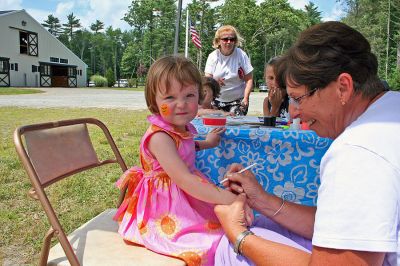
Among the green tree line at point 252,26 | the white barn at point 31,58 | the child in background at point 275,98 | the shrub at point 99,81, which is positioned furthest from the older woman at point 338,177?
the shrub at point 99,81

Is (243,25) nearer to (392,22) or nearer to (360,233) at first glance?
(392,22)

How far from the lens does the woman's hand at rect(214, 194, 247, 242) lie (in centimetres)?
133

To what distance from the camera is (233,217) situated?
1.38 metres

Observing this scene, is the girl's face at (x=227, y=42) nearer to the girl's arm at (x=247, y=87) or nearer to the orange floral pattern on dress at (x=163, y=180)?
the girl's arm at (x=247, y=87)

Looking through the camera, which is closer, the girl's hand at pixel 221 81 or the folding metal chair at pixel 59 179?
the folding metal chair at pixel 59 179

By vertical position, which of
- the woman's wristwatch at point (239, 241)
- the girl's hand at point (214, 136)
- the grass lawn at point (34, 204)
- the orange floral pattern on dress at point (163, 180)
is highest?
the girl's hand at point (214, 136)

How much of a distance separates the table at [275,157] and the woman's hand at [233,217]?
0.85m

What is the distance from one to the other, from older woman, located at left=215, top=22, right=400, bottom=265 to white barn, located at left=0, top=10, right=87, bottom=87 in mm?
39331

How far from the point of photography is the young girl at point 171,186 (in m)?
1.53

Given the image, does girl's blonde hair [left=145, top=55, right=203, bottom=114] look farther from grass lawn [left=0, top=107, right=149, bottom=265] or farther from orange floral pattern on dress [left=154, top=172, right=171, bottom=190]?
grass lawn [left=0, top=107, right=149, bottom=265]

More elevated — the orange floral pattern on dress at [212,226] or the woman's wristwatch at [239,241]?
the woman's wristwatch at [239,241]

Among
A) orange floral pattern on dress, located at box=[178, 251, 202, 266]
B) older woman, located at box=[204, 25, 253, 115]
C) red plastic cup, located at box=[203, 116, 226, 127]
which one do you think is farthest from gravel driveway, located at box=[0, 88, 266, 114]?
orange floral pattern on dress, located at box=[178, 251, 202, 266]

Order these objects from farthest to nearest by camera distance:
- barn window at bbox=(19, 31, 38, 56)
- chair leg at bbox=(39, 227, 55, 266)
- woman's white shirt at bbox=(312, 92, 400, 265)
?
barn window at bbox=(19, 31, 38, 56), chair leg at bbox=(39, 227, 55, 266), woman's white shirt at bbox=(312, 92, 400, 265)

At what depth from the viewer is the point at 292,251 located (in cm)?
117
